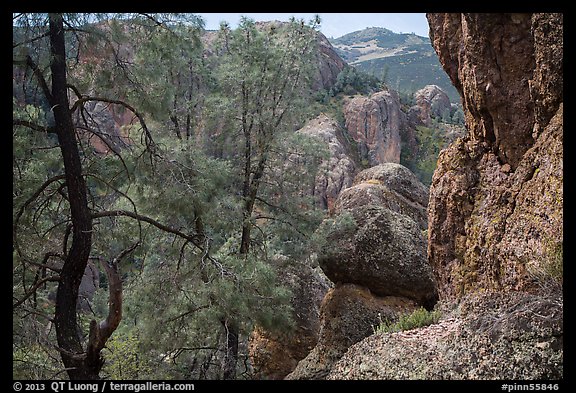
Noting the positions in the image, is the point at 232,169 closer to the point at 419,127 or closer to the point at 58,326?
the point at 58,326

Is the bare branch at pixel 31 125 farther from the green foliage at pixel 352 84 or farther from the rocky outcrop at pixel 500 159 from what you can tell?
the green foliage at pixel 352 84

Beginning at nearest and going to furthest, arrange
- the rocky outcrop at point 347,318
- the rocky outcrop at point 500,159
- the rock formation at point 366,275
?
the rocky outcrop at point 500,159 < the rocky outcrop at point 347,318 < the rock formation at point 366,275

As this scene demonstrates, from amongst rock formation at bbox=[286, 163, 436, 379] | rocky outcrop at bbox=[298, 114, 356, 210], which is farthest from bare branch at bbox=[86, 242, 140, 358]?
rocky outcrop at bbox=[298, 114, 356, 210]

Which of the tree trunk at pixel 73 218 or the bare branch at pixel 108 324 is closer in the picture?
the bare branch at pixel 108 324

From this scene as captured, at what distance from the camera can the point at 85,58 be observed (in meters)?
6.07

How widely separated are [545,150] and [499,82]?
1.04 meters

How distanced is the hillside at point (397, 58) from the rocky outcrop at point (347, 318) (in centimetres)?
4266

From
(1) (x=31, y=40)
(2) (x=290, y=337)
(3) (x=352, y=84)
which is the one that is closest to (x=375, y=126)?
(3) (x=352, y=84)

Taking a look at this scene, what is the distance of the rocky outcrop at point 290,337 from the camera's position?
33.0 ft

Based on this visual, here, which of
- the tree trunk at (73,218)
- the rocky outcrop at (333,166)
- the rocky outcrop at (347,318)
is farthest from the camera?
the rocky outcrop at (333,166)

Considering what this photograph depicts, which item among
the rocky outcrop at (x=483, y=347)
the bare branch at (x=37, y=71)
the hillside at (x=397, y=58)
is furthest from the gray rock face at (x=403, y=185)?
the hillside at (x=397, y=58)

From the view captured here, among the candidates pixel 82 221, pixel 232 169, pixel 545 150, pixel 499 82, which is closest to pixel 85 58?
pixel 82 221

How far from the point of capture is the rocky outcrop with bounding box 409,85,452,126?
41781 mm

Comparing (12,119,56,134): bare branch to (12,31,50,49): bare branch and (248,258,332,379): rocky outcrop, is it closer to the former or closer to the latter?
(12,31,50,49): bare branch
